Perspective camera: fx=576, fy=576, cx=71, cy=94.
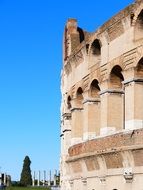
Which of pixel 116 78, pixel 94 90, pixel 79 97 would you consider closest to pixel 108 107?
pixel 116 78

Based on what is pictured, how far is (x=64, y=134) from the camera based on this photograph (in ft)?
70.5

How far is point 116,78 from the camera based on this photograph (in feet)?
53.4

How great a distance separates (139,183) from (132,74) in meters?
2.77

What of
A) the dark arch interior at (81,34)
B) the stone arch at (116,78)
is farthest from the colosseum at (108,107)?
the dark arch interior at (81,34)

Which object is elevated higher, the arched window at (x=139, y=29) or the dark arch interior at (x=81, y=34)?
the dark arch interior at (x=81, y=34)

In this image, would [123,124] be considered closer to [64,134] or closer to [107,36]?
[107,36]

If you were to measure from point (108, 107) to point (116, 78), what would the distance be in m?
0.85

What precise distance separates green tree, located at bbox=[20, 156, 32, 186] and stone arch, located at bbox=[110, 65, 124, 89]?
5153cm

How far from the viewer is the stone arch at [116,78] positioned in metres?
16.1

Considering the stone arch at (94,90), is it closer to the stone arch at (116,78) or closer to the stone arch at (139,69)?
the stone arch at (116,78)

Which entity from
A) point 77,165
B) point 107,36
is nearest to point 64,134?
point 77,165

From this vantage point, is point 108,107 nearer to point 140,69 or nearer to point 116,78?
point 116,78

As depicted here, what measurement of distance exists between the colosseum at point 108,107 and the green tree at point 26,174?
1856 inches

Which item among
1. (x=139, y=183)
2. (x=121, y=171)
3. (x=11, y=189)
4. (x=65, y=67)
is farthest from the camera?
(x=11, y=189)
